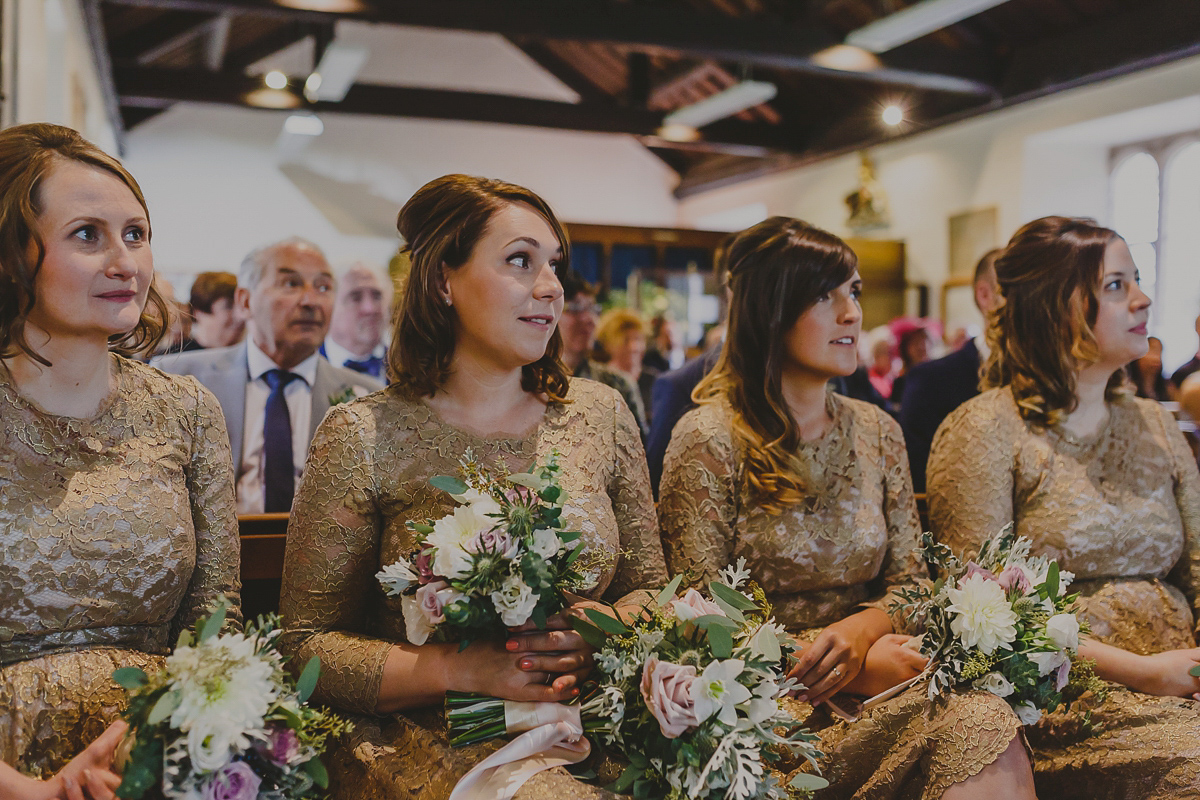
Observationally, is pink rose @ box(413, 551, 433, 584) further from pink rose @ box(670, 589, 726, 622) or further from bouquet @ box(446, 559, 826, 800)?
pink rose @ box(670, 589, 726, 622)

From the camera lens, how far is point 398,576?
181cm

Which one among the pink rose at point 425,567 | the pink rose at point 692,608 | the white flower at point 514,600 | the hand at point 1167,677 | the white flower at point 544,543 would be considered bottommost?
the hand at point 1167,677

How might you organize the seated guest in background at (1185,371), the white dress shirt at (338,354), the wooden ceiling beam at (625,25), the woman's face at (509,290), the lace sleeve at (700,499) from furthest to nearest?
the wooden ceiling beam at (625,25)
the seated guest in background at (1185,371)
the white dress shirt at (338,354)
the lace sleeve at (700,499)
the woman's face at (509,290)

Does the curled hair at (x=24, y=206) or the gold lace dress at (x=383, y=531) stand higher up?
the curled hair at (x=24, y=206)

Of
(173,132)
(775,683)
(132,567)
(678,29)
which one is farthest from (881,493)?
(173,132)

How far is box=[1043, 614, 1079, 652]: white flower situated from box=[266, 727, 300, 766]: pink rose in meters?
1.44

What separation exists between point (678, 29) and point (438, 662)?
26.9 ft

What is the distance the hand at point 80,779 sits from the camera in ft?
5.49

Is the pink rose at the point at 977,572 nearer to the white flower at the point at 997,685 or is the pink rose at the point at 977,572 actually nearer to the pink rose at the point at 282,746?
the white flower at the point at 997,685

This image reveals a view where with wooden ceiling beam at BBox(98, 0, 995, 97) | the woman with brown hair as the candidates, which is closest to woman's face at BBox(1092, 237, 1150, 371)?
the woman with brown hair

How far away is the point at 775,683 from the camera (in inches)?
Result: 70.1

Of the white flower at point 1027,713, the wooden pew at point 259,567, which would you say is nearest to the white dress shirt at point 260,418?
the wooden pew at point 259,567

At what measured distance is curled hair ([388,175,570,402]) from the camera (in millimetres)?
2252

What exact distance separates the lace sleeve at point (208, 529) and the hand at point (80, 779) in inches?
15.7
